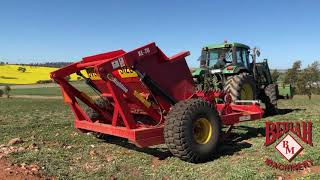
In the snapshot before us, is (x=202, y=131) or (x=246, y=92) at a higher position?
(x=246, y=92)

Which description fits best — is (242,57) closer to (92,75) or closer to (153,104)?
(92,75)

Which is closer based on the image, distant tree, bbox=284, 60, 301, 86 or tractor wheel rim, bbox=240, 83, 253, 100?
tractor wheel rim, bbox=240, 83, 253, 100

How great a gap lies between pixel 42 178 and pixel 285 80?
174ft

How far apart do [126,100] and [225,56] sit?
255 inches

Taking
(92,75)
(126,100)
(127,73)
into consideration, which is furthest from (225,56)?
(126,100)

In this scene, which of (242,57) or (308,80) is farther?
(308,80)

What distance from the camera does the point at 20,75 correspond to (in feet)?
239

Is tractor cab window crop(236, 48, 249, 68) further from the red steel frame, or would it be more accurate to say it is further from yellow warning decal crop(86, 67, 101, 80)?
yellow warning decal crop(86, 67, 101, 80)

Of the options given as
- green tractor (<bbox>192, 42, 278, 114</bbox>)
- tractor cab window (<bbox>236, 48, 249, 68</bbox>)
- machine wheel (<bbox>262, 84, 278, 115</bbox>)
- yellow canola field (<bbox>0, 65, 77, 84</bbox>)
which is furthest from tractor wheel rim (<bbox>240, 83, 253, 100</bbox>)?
yellow canola field (<bbox>0, 65, 77, 84</bbox>)

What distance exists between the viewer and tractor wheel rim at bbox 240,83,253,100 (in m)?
12.9

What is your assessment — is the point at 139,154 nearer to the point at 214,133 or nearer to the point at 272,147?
the point at 214,133

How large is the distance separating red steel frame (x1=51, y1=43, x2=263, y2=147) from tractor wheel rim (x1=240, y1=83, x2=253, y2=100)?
139 inches

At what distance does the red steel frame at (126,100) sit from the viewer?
6.91 metres

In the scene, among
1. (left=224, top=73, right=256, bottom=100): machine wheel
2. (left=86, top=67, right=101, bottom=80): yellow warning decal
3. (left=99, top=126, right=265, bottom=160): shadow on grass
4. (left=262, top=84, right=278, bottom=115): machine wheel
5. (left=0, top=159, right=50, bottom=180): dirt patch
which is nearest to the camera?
(left=0, top=159, right=50, bottom=180): dirt patch
